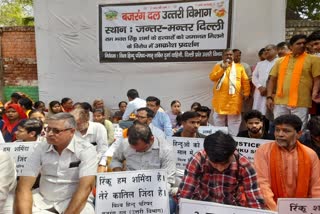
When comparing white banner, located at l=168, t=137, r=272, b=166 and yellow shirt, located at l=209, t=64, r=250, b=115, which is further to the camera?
yellow shirt, located at l=209, t=64, r=250, b=115

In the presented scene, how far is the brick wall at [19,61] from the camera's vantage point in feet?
34.2

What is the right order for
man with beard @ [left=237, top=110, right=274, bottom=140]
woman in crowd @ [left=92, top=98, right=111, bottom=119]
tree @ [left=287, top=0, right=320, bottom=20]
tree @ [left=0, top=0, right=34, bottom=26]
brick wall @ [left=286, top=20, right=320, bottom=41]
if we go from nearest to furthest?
man with beard @ [left=237, top=110, right=274, bottom=140] → woman in crowd @ [left=92, top=98, right=111, bottom=119] → brick wall @ [left=286, top=20, right=320, bottom=41] → tree @ [left=287, top=0, right=320, bottom=20] → tree @ [left=0, top=0, right=34, bottom=26]

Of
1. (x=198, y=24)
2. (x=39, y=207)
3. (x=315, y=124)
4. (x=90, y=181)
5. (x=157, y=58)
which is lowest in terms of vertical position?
(x=39, y=207)

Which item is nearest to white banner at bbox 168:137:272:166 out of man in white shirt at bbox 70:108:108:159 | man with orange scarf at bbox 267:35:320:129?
man in white shirt at bbox 70:108:108:159

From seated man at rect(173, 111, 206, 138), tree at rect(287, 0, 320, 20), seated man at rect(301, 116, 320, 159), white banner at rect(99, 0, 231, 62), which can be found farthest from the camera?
tree at rect(287, 0, 320, 20)

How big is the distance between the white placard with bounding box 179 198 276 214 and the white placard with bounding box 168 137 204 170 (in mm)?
1598

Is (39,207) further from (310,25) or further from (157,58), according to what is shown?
(310,25)

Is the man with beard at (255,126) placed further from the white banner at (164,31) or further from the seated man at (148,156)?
the white banner at (164,31)

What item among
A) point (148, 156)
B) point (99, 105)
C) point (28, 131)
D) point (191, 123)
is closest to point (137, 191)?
point (148, 156)

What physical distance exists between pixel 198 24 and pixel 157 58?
110cm

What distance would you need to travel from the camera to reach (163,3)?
8500 millimetres

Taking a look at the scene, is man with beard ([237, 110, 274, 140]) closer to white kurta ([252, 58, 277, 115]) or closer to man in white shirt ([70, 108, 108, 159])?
man in white shirt ([70, 108, 108, 159])

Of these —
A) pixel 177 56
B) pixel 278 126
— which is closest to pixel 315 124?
pixel 278 126

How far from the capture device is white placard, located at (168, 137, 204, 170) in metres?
4.60
